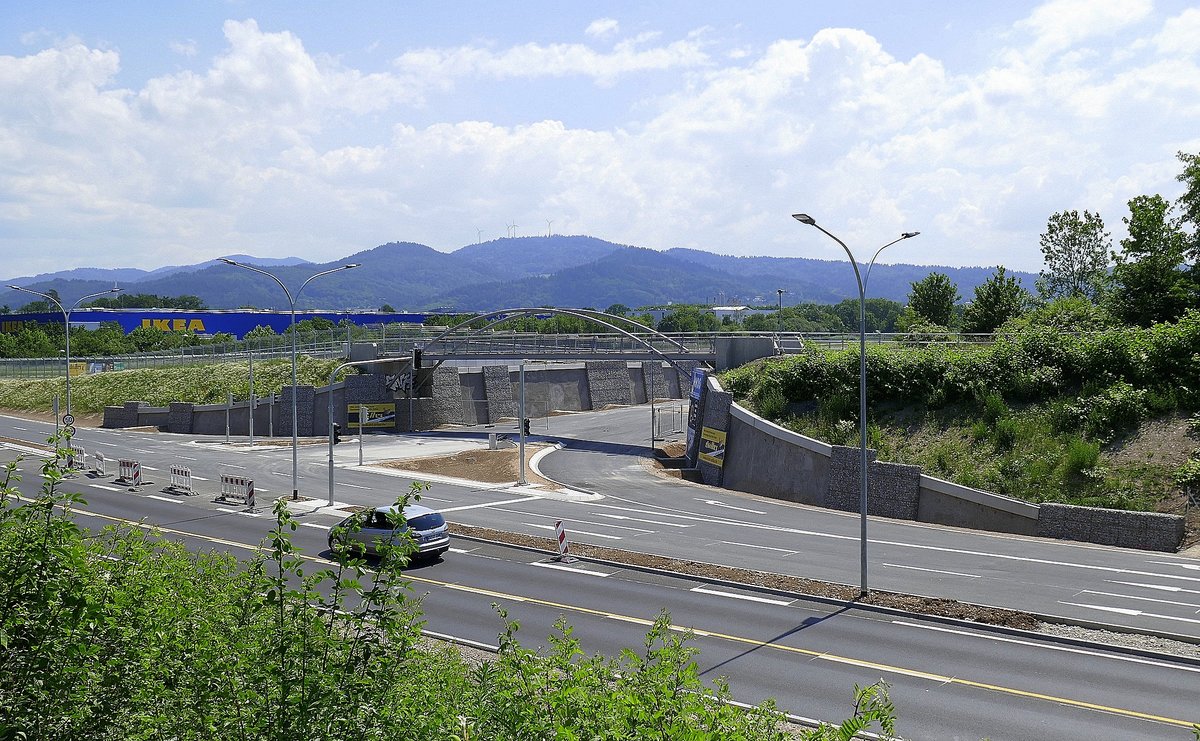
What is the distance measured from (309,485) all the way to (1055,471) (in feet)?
102

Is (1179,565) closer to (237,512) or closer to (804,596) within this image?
(804,596)

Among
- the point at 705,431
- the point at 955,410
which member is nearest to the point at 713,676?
the point at 955,410

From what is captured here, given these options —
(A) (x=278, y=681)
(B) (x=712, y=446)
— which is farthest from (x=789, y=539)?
(A) (x=278, y=681)

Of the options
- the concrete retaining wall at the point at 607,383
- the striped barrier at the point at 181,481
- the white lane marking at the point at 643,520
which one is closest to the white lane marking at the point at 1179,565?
the white lane marking at the point at 643,520

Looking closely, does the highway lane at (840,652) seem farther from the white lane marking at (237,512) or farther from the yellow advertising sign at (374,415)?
the yellow advertising sign at (374,415)

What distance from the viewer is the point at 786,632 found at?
19609 millimetres

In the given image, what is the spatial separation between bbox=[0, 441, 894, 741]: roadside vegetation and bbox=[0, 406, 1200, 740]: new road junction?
1.49 metres

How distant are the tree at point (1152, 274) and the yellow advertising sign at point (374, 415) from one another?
4711cm

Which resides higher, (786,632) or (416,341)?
(416,341)

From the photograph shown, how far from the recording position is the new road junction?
15680 mm

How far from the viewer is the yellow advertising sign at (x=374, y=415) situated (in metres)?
66.8

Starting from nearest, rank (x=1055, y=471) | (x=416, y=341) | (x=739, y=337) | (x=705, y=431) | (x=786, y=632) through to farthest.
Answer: (x=786, y=632) < (x=1055, y=471) < (x=705, y=431) < (x=739, y=337) < (x=416, y=341)

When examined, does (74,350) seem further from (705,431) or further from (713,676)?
(713,676)

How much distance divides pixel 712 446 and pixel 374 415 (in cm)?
3089
